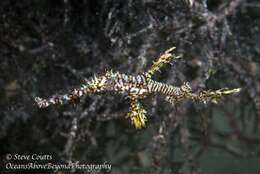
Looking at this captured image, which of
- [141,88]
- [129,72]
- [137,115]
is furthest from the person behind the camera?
[129,72]

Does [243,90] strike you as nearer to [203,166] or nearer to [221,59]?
[221,59]

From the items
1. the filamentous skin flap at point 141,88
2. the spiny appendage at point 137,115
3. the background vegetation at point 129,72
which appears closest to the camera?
the spiny appendage at point 137,115

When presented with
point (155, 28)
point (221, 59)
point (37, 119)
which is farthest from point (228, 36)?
point (37, 119)

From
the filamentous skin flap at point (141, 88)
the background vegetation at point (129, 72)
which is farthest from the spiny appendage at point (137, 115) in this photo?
the background vegetation at point (129, 72)

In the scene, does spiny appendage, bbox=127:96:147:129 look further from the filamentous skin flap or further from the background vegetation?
the background vegetation

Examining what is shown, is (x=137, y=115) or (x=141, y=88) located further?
(x=141, y=88)

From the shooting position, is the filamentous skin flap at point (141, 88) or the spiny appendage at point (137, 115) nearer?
the spiny appendage at point (137, 115)

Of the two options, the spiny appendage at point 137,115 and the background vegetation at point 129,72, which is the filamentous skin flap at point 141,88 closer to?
the spiny appendage at point 137,115

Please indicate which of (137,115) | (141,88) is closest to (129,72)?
(141,88)

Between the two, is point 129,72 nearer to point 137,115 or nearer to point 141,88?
point 141,88
